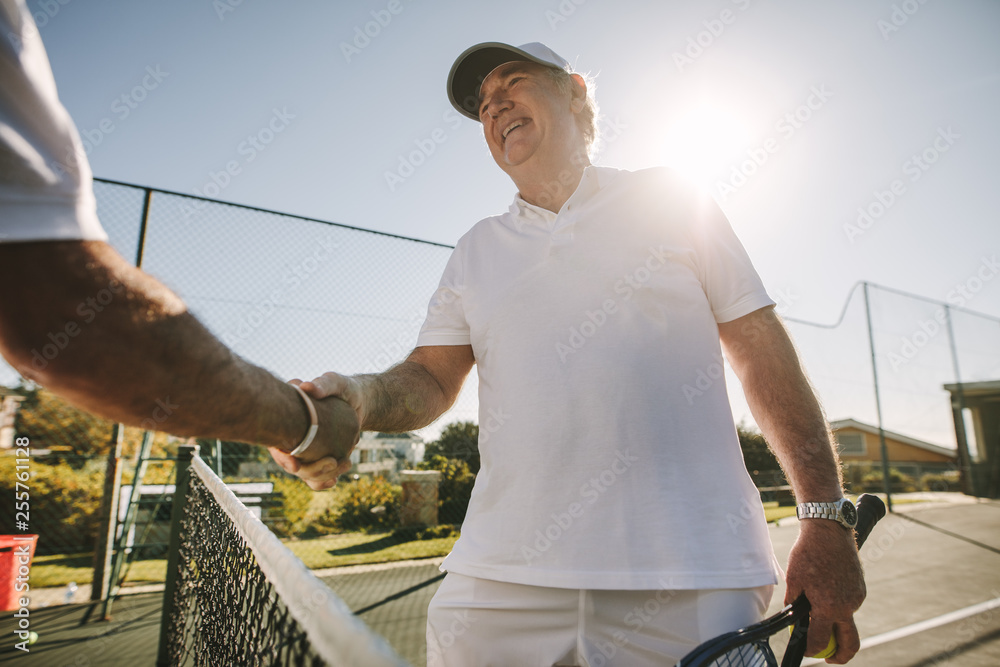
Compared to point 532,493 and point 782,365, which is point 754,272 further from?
point 532,493

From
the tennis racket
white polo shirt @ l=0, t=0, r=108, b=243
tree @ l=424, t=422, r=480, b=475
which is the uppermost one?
white polo shirt @ l=0, t=0, r=108, b=243

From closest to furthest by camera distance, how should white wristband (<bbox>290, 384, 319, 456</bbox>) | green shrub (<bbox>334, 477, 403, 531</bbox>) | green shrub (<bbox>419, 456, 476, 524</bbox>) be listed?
white wristband (<bbox>290, 384, 319, 456</bbox>) → green shrub (<bbox>419, 456, 476, 524</bbox>) → green shrub (<bbox>334, 477, 403, 531</bbox>)

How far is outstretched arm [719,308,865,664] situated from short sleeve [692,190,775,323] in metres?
0.04

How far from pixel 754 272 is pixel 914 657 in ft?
11.9

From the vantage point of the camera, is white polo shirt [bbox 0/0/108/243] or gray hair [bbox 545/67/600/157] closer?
white polo shirt [bbox 0/0/108/243]

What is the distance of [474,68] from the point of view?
1.86 metres

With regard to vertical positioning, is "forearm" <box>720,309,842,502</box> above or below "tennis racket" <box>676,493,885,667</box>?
above

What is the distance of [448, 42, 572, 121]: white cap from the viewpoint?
67.8 inches

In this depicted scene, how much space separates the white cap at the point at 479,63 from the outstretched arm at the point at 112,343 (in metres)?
1.46

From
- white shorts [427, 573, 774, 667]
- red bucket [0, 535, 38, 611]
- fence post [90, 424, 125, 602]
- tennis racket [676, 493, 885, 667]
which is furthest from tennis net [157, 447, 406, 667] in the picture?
fence post [90, 424, 125, 602]

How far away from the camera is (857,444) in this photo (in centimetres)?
2441

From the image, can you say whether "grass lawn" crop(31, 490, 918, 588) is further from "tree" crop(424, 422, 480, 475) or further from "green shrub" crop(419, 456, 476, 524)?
"tree" crop(424, 422, 480, 475)

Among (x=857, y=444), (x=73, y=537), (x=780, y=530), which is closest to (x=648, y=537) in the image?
(x=73, y=537)

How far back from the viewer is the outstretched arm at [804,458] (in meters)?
1.09
